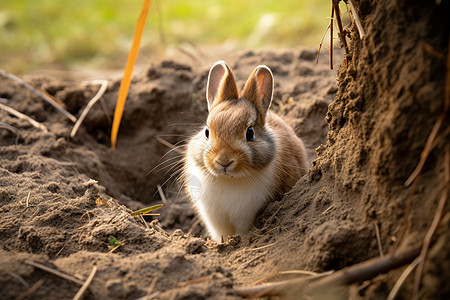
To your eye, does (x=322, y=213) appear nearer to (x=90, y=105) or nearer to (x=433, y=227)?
(x=433, y=227)

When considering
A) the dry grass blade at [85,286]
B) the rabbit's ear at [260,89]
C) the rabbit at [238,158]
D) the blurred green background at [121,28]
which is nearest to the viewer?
the dry grass blade at [85,286]

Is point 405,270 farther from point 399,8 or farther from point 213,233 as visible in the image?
point 213,233

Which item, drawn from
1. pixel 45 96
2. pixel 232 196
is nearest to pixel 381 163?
pixel 232 196

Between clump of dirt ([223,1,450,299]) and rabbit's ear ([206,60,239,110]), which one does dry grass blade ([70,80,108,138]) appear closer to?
rabbit's ear ([206,60,239,110])

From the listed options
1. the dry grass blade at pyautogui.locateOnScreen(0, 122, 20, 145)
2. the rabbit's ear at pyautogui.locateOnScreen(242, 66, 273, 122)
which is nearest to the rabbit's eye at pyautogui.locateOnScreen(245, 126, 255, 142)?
the rabbit's ear at pyautogui.locateOnScreen(242, 66, 273, 122)

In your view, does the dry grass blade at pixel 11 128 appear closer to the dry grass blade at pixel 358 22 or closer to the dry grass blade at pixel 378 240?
the dry grass blade at pixel 358 22

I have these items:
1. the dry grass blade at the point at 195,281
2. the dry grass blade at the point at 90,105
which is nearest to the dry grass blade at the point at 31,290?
the dry grass blade at the point at 195,281

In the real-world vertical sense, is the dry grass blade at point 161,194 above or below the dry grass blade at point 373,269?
below

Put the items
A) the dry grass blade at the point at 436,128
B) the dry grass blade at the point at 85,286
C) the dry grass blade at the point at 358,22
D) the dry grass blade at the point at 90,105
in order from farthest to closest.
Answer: the dry grass blade at the point at 90,105 → the dry grass blade at the point at 358,22 → the dry grass blade at the point at 85,286 → the dry grass blade at the point at 436,128
